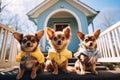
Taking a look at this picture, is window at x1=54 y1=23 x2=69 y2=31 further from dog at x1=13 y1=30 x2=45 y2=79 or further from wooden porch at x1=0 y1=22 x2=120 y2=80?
dog at x1=13 y1=30 x2=45 y2=79

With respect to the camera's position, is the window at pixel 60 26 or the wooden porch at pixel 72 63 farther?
the window at pixel 60 26

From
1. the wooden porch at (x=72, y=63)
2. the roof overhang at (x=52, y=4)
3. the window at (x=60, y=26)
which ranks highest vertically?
the roof overhang at (x=52, y=4)

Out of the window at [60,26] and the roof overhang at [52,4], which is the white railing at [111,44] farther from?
the window at [60,26]

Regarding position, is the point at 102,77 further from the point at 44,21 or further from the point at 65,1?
the point at 65,1

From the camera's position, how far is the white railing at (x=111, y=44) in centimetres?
361

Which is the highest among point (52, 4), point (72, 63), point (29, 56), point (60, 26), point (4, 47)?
point (52, 4)

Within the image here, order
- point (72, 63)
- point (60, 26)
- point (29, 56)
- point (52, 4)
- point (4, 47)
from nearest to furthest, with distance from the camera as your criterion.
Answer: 1. point (29, 56)
2. point (4, 47)
3. point (72, 63)
4. point (52, 4)
5. point (60, 26)

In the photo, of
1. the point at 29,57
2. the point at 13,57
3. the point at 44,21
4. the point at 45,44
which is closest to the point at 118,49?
the point at 29,57

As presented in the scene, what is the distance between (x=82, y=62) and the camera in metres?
2.57

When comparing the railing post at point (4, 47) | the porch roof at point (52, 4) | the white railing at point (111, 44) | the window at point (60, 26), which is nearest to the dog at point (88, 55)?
the white railing at point (111, 44)

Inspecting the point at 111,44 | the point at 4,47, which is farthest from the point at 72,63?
the point at 4,47

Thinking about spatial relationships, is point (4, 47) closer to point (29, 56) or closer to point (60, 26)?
point (29, 56)

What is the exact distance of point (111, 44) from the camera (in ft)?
13.6

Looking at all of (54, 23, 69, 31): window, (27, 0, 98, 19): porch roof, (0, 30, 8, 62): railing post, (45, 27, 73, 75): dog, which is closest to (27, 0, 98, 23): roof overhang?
(27, 0, 98, 19): porch roof
